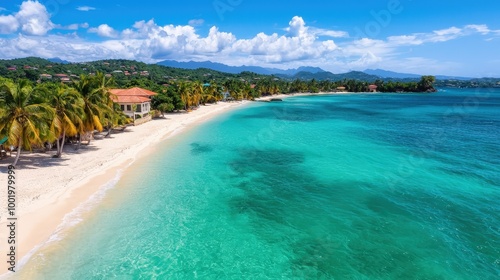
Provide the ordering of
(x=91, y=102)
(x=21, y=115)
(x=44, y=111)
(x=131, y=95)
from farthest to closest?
(x=131, y=95) → (x=91, y=102) → (x=44, y=111) → (x=21, y=115)

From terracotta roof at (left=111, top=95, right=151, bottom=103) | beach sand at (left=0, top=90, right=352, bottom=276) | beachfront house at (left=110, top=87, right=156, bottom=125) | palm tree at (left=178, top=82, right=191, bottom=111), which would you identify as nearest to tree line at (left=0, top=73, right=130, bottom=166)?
beach sand at (left=0, top=90, right=352, bottom=276)

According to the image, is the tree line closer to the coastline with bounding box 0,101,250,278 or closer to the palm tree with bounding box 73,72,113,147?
the palm tree with bounding box 73,72,113,147

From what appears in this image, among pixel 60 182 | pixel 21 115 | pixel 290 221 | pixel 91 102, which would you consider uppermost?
pixel 91 102

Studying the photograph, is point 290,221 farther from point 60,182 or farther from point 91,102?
point 91,102

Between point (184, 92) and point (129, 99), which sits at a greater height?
point (184, 92)

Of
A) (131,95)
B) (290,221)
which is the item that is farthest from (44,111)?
(131,95)

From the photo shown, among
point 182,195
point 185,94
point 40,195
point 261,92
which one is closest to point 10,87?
point 40,195
